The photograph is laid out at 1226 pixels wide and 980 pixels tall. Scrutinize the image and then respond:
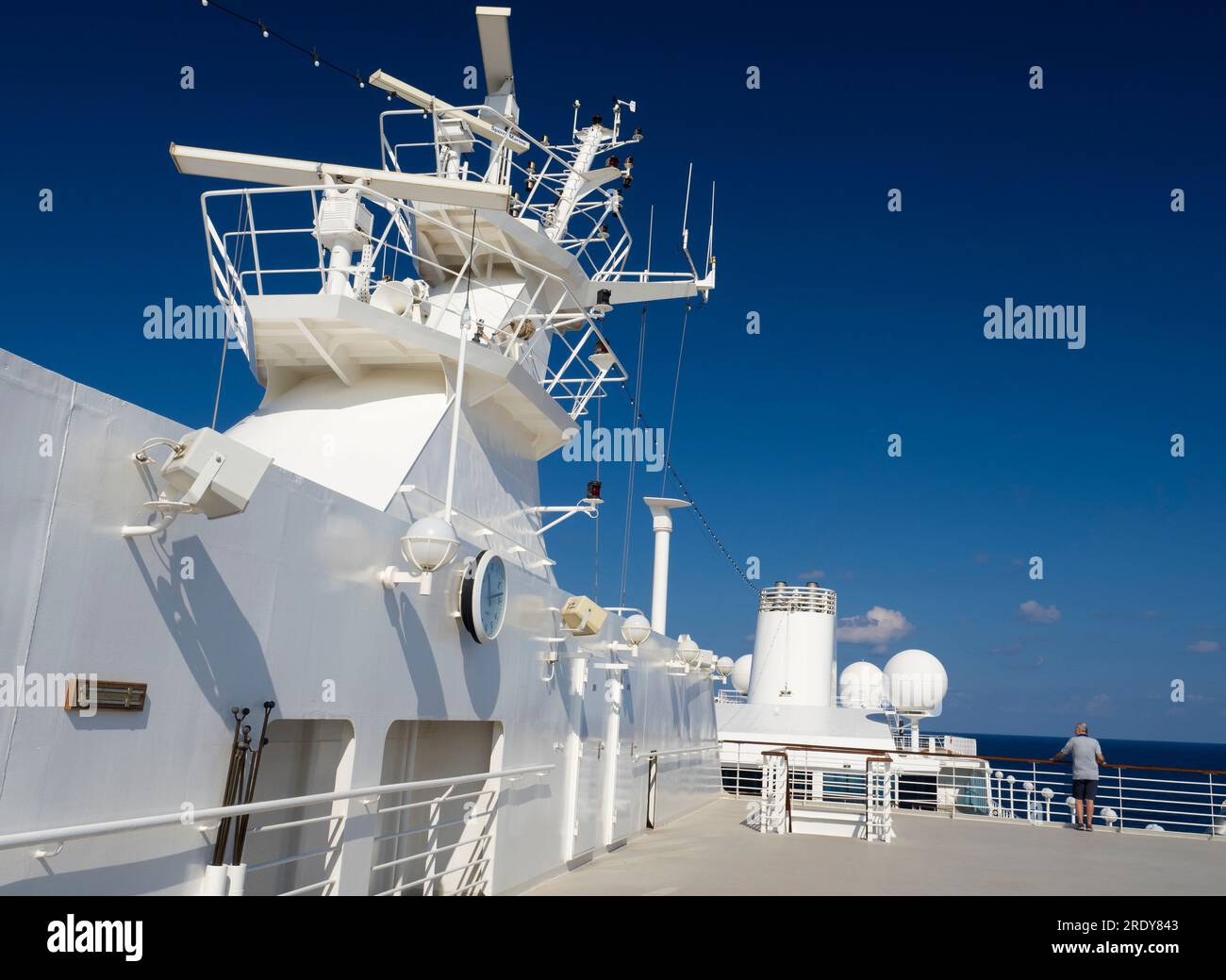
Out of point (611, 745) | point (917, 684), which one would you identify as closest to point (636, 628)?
point (611, 745)

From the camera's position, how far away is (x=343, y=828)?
5.10 meters

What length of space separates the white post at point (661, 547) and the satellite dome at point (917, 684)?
1280 cm

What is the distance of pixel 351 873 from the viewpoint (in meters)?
5.23

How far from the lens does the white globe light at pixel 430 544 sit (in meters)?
5.39

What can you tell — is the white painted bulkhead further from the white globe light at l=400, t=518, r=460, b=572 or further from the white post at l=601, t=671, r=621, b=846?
the white post at l=601, t=671, r=621, b=846

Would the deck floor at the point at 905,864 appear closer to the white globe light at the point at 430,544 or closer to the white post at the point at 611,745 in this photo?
the white post at the point at 611,745

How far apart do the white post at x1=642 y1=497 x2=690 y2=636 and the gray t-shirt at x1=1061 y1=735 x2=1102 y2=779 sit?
6.27 meters

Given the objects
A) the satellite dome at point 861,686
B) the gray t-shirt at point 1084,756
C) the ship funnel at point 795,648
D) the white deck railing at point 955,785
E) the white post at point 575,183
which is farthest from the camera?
the satellite dome at point 861,686

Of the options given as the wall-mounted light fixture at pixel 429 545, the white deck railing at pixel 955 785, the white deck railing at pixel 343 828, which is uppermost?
the wall-mounted light fixture at pixel 429 545

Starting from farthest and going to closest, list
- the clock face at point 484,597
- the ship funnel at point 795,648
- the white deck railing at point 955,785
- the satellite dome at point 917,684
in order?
the ship funnel at point 795,648 < the satellite dome at point 917,684 < the white deck railing at point 955,785 < the clock face at point 484,597

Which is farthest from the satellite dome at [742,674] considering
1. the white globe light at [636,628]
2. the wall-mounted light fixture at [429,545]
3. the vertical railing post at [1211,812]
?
the wall-mounted light fixture at [429,545]

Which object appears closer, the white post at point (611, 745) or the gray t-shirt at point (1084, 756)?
the white post at point (611, 745)
